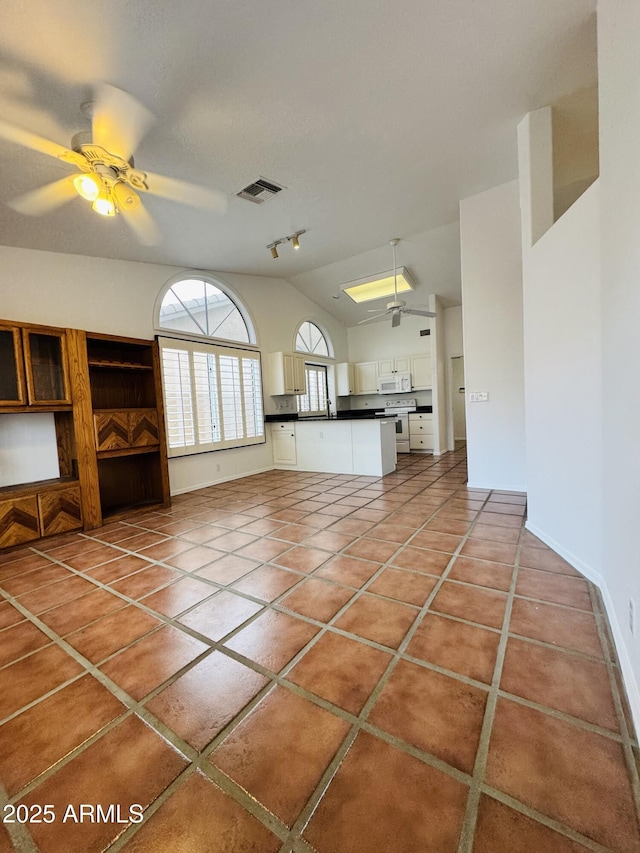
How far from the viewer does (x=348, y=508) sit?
3.70 metres

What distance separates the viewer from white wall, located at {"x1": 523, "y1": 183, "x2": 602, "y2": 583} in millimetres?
1990

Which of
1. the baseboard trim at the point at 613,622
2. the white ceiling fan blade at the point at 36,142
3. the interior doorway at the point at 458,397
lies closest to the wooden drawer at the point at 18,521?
the white ceiling fan blade at the point at 36,142

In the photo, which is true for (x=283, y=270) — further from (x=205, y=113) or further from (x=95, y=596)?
(x=95, y=596)

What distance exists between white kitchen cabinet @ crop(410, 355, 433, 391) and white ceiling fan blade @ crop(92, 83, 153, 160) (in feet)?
21.1

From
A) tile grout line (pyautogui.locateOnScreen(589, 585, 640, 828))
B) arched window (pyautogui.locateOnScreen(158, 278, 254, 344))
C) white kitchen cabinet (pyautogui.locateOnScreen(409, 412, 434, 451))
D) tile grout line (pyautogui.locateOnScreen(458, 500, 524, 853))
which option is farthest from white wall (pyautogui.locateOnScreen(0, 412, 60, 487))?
white kitchen cabinet (pyautogui.locateOnScreen(409, 412, 434, 451))

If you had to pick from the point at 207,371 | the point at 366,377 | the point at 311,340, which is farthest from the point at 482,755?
the point at 366,377

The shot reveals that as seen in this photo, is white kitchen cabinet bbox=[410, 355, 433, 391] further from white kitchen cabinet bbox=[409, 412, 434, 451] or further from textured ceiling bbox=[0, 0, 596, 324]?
textured ceiling bbox=[0, 0, 596, 324]

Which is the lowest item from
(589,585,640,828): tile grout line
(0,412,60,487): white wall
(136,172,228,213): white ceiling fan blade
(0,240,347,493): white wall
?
(589,585,640,828): tile grout line

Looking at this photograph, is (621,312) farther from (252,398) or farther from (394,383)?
(394,383)

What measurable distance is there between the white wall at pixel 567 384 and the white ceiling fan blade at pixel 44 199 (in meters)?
3.35

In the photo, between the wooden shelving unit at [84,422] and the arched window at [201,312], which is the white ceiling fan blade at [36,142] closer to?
the wooden shelving unit at [84,422]

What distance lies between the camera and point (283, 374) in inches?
246

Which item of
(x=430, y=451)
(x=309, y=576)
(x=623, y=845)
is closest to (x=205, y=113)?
(x=309, y=576)

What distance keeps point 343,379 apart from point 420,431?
233cm
